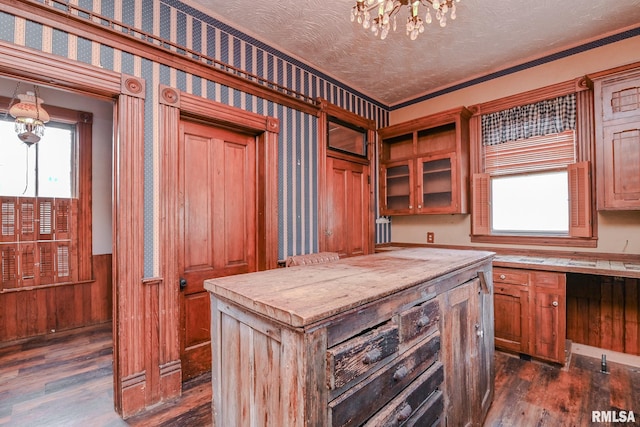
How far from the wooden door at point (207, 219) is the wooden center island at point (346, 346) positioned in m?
1.31

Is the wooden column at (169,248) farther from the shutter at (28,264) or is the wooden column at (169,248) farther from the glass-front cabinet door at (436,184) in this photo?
the glass-front cabinet door at (436,184)

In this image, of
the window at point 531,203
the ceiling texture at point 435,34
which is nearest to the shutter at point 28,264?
the ceiling texture at point 435,34

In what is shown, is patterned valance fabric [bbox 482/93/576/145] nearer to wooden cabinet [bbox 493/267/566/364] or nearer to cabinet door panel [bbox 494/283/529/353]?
wooden cabinet [bbox 493/267/566/364]

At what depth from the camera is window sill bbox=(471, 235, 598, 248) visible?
2.86 m

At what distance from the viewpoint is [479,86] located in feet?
11.8

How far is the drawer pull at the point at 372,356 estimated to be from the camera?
98 centimetres

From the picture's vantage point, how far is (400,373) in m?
1.11

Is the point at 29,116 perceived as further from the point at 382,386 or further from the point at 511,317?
the point at 511,317

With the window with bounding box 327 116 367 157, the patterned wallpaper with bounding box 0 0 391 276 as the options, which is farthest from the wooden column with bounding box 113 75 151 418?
the window with bounding box 327 116 367 157

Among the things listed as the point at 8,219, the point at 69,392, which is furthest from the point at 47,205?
the point at 69,392

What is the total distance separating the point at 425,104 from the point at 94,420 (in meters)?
4.68

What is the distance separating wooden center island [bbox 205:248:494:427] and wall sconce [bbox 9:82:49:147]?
3.03 meters

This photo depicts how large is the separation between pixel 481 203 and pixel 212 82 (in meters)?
3.15

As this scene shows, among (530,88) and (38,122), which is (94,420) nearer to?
(38,122)
